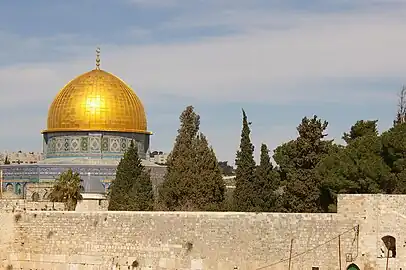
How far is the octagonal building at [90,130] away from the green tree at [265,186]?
14.6 metres

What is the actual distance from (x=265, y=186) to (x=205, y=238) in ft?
21.7

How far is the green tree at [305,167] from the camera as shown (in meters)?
24.7

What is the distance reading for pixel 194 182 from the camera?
26953mm

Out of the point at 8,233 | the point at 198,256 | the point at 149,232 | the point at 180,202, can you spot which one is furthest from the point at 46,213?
the point at 180,202

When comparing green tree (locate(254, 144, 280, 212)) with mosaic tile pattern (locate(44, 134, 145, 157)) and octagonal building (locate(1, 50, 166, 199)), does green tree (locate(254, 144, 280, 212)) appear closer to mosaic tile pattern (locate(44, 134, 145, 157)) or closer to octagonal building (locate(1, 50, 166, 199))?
octagonal building (locate(1, 50, 166, 199))

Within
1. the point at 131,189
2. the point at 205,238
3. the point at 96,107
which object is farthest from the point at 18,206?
the point at 96,107

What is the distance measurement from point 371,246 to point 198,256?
3741 millimetres

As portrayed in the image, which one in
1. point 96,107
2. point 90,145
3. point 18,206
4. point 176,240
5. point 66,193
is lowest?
point 176,240

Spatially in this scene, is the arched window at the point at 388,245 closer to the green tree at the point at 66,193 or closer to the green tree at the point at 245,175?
the green tree at the point at 245,175

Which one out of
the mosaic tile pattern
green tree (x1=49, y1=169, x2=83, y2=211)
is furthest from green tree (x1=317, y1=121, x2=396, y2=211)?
the mosaic tile pattern

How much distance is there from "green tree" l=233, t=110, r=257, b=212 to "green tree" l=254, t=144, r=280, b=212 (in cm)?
12

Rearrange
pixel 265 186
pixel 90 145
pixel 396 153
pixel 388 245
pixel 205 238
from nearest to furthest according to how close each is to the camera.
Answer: pixel 388 245 → pixel 205 238 → pixel 396 153 → pixel 265 186 → pixel 90 145

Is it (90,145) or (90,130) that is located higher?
(90,130)

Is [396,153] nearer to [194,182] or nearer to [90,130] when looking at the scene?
[194,182]
